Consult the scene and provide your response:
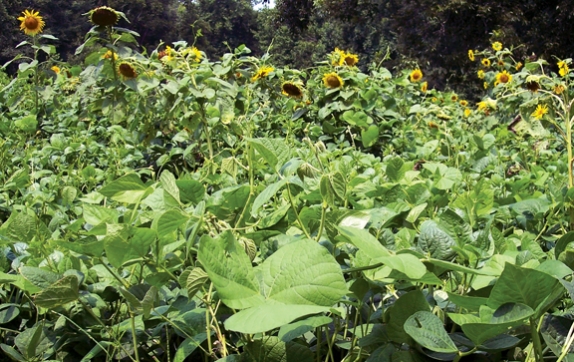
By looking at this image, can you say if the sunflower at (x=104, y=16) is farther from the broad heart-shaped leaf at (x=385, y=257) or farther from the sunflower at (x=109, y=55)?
the broad heart-shaped leaf at (x=385, y=257)

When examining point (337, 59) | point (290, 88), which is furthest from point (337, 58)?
point (290, 88)

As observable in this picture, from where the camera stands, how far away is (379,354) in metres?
0.41

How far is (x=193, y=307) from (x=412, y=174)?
45cm

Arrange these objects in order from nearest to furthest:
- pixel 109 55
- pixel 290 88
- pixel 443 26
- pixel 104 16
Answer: pixel 104 16 → pixel 109 55 → pixel 290 88 → pixel 443 26

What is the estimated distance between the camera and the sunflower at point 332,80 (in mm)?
2611

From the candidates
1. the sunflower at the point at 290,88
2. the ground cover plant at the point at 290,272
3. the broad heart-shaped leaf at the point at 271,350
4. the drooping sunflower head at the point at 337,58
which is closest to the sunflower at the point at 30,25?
the sunflower at the point at 290,88

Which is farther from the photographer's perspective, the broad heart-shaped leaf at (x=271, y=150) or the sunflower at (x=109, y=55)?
the sunflower at (x=109, y=55)

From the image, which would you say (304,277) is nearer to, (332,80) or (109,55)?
(109,55)

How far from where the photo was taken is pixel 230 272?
0.33m

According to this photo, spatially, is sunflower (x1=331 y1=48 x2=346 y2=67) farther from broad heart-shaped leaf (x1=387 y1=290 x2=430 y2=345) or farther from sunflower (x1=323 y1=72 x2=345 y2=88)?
broad heart-shaped leaf (x1=387 y1=290 x2=430 y2=345)

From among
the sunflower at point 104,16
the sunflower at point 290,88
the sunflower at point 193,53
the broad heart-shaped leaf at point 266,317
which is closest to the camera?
the broad heart-shaped leaf at point 266,317

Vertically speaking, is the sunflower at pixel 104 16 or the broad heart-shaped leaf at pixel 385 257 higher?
the sunflower at pixel 104 16

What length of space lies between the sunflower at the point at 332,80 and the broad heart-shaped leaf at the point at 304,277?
2.32m

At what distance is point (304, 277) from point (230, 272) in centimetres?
4
